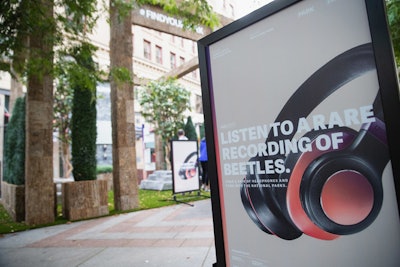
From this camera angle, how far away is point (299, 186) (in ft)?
4.16

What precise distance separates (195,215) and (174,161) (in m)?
2.04

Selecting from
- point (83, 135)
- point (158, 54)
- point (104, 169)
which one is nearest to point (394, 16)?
point (83, 135)

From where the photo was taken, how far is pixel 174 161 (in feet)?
23.5

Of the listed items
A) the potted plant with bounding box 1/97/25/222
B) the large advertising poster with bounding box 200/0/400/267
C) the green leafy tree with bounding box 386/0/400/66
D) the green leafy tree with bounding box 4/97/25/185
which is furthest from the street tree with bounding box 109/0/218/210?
the large advertising poster with bounding box 200/0/400/267

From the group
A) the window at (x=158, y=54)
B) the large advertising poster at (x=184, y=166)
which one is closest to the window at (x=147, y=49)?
the window at (x=158, y=54)

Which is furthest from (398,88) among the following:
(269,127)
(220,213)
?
(220,213)

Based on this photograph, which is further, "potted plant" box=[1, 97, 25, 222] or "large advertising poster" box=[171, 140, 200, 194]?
"large advertising poster" box=[171, 140, 200, 194]

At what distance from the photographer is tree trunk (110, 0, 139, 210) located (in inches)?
252

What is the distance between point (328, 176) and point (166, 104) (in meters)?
14.1

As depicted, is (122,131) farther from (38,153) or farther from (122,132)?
(38,153)

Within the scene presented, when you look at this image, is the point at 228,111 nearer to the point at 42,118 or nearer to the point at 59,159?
the point at 42,118

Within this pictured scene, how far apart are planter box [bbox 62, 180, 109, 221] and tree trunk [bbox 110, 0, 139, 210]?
1.75 feet

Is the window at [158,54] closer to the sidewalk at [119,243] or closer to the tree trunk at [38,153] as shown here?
the tree trunk at [38,153]

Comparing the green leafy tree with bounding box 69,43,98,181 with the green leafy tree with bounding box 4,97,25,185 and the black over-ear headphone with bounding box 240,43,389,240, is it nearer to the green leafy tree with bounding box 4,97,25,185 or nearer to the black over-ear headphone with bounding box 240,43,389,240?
the green leafy tree with bounding box 4,97,25,185
